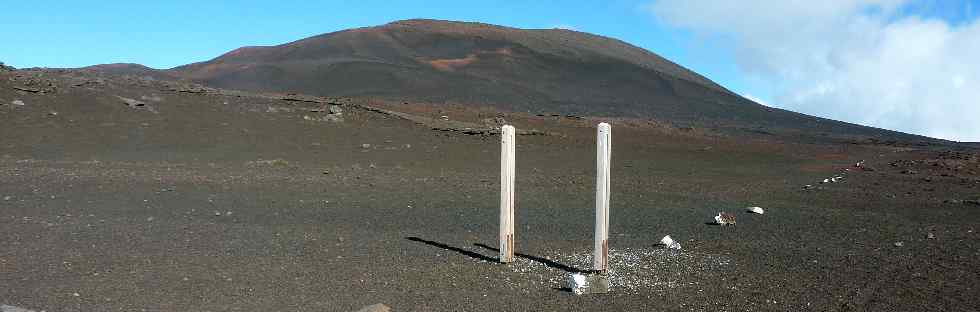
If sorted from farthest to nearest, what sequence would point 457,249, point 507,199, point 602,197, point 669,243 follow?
point 669,243 → point 457,249 → point 507,199 → point 602,197

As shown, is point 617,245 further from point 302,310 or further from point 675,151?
point 675,151

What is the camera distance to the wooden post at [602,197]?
7.38 metres

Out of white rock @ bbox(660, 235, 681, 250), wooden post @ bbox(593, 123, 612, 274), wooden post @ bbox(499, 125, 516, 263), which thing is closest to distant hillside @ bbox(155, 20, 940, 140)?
white rock @ bbox(660, 235, 681, 250)

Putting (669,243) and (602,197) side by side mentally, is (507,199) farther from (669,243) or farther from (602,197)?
(669,243)

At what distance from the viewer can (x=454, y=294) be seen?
6.67 meters

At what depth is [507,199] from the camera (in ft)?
26.1

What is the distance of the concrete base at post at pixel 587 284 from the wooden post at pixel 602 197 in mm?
642

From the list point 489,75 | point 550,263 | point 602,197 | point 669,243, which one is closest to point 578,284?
point 602,197

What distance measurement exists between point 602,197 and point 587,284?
38.5 inches

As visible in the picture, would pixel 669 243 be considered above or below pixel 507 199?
below

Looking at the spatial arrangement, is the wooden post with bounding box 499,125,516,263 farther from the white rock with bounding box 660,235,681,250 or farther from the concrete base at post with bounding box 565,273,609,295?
the white rock with bounding box 660,235,681,250

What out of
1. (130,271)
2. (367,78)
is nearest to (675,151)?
(130,271)

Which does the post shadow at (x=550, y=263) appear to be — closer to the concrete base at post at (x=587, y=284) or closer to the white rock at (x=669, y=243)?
the concrete base at post at (x=587, y=284)

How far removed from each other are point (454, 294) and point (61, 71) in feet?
70.7
